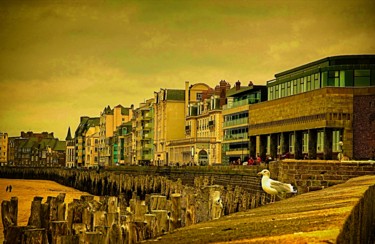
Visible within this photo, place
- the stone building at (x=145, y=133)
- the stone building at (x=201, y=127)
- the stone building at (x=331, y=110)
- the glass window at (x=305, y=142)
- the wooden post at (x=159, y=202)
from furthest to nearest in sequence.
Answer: the stone building at (x=145, y=133) → the stone building at (x=201, y=127) → the glass window at (x=305, y=142) → the stone building at (x=331, y=110) → the wooden post at (x=159, y=202)

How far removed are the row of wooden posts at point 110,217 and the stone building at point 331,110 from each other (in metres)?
37.4

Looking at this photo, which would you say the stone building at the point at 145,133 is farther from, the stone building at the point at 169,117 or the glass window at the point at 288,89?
the glass window at the point at 288,89

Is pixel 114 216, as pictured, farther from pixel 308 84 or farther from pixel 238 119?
pixel 238 119

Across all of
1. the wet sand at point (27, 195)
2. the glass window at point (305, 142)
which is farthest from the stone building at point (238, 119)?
the wet sand at point (27, 195)

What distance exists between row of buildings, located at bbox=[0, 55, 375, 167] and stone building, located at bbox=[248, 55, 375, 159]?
7 centimetres

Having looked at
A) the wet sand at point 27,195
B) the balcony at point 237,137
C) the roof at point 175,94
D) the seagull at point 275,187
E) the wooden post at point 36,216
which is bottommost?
the wet sand at point 27,195

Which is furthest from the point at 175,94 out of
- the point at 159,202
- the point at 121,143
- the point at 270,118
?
the point at 159,202

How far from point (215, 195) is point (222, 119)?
81100 mm

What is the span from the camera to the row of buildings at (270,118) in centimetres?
5806

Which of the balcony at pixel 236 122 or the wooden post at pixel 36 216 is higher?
the balcony at pixel 236 122

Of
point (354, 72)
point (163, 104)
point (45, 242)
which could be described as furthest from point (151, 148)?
point (45, 242)

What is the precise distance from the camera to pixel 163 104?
394 feet

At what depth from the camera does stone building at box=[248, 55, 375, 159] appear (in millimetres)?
57844

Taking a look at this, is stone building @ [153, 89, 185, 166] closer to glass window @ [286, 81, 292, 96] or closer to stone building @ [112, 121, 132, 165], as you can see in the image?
Answer: stone building @ [112, 121, 132, 165]
